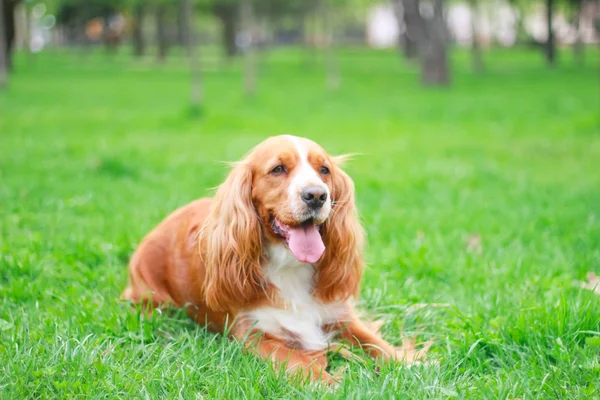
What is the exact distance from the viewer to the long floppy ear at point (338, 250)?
3.69m

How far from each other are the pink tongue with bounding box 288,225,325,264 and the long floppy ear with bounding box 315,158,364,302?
24 centimetres

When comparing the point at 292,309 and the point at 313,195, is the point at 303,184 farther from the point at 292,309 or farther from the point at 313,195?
the point at 292,309

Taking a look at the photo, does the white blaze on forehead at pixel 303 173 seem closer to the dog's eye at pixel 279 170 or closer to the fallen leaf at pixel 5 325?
the dog's eye at pixel 279 170

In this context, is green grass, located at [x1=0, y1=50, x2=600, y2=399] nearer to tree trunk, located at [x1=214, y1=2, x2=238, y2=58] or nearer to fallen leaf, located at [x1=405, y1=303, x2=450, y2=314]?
fallen leaf, located at [x1=405, y1=303, x2=450, y2=314]

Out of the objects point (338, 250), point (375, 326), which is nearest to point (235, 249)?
point (338, 250)

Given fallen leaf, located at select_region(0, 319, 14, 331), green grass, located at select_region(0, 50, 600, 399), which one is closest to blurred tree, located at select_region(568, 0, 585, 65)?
green grass, located at select_region(0, 50, 600, 399)

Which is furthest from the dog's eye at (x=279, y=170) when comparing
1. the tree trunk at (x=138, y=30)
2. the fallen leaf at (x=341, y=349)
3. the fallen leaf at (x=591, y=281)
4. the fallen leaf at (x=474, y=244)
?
the tree trunk at (x=138, y=30)

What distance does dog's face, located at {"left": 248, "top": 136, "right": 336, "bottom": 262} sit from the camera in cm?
336

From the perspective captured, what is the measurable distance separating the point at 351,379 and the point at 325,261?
73cm

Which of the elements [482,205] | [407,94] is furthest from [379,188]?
[407,94]

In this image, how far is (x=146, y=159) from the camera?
29.3ft

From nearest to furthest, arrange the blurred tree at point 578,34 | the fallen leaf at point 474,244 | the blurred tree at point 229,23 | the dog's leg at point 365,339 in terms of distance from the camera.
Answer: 1. the dog's leg at point 365,339
2. the fallen leaf at point 474,244
3. the blurred tree at point 578,34
4. the blurred tree at point 229,23

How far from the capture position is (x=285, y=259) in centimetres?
362

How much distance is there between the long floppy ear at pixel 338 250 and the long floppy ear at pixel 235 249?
35 cm
